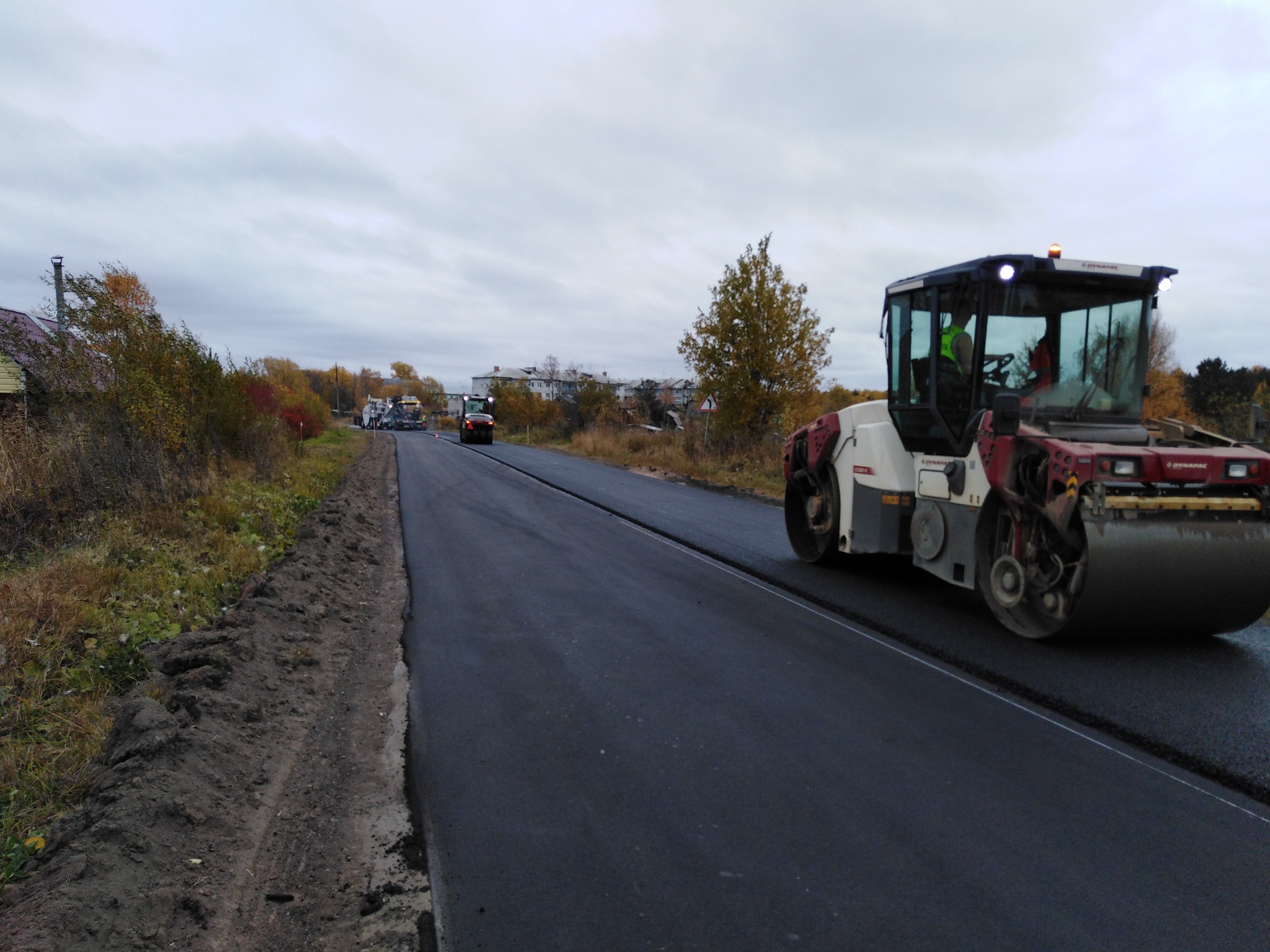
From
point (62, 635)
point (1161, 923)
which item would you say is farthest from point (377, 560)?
point (1161, 923)

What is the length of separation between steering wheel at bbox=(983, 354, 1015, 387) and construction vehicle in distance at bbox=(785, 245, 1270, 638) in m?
0.01

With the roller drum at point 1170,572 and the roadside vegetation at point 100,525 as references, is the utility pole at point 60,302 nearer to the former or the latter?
the roadside vegetation at point 100,525

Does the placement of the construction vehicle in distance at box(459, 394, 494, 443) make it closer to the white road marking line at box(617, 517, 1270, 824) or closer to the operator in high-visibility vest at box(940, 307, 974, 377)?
the white road marking line at box(617, 517, 1270, 824)

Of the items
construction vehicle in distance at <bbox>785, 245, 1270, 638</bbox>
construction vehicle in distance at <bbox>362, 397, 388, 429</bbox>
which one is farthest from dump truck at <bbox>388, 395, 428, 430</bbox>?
construction vehicle in distance at <bbox>785, 245, 1270, 638</bbox>

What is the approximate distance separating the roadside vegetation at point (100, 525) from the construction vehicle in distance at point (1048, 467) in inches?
235

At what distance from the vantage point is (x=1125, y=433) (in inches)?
252

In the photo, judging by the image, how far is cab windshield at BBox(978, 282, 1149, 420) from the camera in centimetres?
656

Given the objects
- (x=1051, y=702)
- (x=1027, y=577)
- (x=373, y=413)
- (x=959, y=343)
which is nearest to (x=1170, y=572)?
(x=1027, y=577)

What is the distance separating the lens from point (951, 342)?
702 centimetres

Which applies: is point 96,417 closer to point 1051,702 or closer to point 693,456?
point 1051,702

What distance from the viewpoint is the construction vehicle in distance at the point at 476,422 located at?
138 feet

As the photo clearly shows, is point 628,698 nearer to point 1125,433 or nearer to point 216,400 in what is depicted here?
point 1125,433

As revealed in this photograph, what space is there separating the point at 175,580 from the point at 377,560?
2.64 meters

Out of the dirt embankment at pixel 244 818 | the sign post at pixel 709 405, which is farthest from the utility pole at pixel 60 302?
the sign post at pixel 709 405
